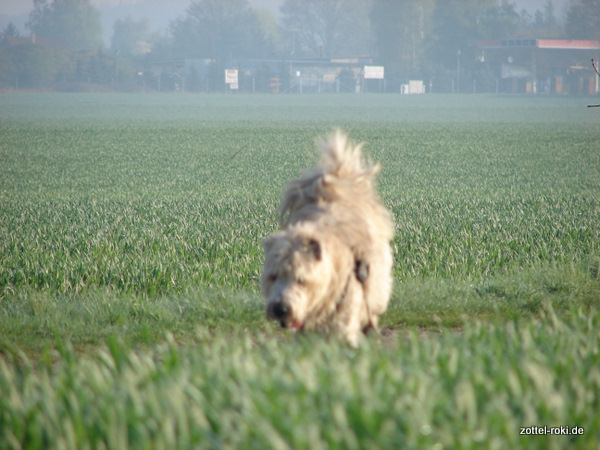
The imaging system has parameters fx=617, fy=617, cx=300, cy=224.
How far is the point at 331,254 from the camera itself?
4.70m

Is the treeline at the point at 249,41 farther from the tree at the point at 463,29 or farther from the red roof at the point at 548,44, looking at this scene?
the red roof at the point at 548,44

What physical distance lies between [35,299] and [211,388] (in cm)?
469

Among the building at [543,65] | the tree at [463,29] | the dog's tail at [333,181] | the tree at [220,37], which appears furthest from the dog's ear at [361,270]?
the tree at [220,37]

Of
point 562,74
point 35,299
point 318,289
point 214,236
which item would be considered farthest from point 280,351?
point 562,74

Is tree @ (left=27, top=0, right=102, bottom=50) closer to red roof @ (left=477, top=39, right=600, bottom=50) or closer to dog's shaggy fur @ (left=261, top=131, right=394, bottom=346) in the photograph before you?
red roof @ (left=477, top=39, right=600, bottom=50)

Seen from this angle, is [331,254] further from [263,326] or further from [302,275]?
[263,326]

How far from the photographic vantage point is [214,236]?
10.3 m

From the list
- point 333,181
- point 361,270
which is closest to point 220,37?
point 333,181

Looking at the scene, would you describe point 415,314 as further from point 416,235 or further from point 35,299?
point 35,299

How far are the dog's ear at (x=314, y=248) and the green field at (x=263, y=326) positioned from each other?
2.09 feet

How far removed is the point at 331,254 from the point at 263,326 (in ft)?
6.93

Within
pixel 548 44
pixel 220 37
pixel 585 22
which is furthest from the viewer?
pixel 220 37

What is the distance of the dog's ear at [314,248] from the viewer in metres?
4.50

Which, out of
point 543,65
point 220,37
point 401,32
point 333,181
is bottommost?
point 333,181
